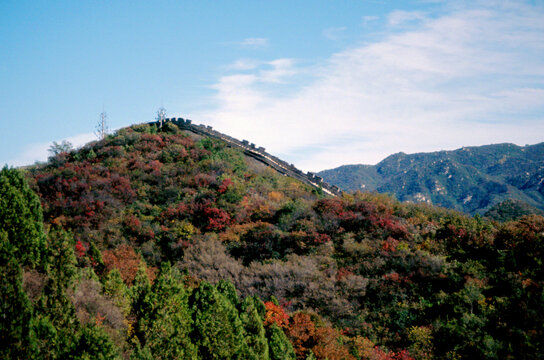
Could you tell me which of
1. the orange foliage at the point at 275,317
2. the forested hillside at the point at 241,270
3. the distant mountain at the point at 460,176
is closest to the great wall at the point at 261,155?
the forested hillside at the point at 241,270

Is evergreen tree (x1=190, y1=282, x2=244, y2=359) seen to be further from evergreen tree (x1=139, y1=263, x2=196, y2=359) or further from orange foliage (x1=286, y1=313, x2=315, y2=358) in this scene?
orange foliage (x1=286, y1=313, x2=315, y2=358)

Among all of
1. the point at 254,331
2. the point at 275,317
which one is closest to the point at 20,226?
the point at 254,331

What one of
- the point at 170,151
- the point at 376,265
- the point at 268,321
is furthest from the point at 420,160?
the point at 268,321

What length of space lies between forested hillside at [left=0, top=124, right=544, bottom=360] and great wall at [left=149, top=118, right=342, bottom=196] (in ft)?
5.79

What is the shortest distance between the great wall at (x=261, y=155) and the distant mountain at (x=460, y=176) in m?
33.2

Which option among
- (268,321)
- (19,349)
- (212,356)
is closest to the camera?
(19,349)

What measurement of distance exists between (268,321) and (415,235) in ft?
34.6

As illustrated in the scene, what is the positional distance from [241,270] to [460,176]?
73.4 m

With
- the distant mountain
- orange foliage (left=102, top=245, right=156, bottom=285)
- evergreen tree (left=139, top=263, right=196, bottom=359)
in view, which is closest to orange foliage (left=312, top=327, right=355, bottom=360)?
evergreen tree (left=139, top=263, right=196, bottom=359)

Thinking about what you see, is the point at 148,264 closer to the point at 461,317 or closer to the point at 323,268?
the point at 323,268

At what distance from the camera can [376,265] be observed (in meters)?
18.6

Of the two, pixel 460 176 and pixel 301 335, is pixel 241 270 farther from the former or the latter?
pixel 460 176

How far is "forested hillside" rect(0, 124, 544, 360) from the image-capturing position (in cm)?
1020

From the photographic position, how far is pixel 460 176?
79688 millimetres
